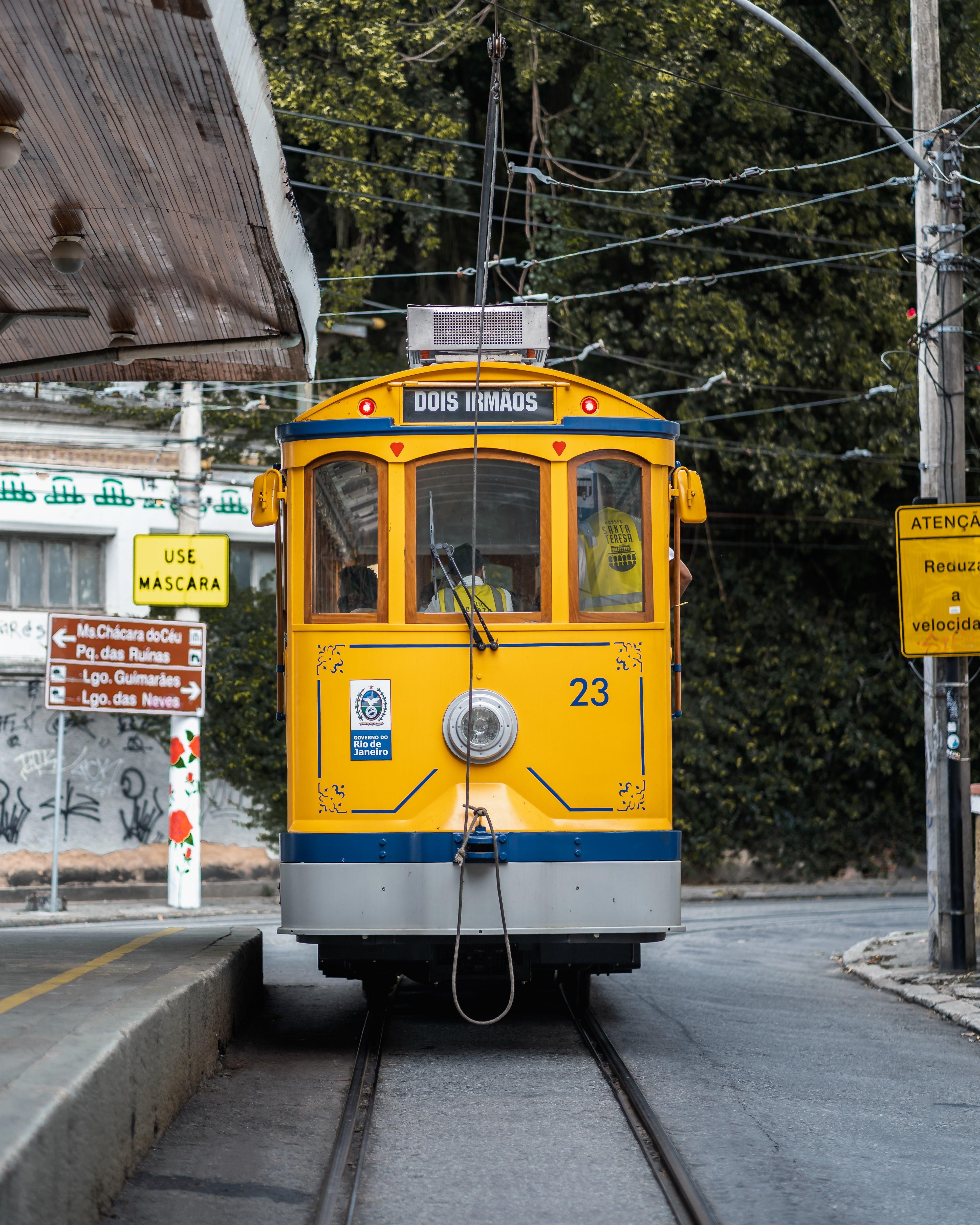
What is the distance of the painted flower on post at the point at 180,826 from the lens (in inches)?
760

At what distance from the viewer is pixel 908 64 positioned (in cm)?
2102

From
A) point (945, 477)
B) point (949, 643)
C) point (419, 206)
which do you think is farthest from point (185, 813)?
point (945, 477)

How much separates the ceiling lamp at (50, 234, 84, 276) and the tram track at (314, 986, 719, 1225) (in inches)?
181

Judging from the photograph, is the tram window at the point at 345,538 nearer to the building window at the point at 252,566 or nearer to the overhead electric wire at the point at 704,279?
the overhead electric wire at the point at 704,279

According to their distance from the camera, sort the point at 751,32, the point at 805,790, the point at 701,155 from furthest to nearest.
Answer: the point at 805,790 < the point at 701,155 < the point at 751,32

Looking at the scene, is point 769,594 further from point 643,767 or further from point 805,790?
point 643,767

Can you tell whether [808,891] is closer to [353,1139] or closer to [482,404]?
[482,404]

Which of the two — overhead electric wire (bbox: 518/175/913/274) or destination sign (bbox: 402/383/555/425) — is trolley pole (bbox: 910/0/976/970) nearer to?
overhead electric wire (bbox: 518/175/913/274)

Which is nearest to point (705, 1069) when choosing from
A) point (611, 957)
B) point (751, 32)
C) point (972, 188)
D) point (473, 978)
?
point (611, 957)

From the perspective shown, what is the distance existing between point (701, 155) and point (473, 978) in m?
15.1

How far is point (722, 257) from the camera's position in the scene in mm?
20578

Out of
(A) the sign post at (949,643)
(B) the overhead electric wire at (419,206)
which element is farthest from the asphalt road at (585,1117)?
(B) the overhead electric wire at (419,206)

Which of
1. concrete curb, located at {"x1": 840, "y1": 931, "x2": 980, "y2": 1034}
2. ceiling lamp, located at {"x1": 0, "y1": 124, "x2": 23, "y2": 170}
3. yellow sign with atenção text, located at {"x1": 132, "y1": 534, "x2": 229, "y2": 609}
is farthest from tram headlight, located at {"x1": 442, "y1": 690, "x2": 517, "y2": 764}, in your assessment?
yellow sign with atenção text, located at {"x1": 132, "y1": 534, "x2": 229, "y2": 609}

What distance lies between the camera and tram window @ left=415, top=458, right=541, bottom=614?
860cm
